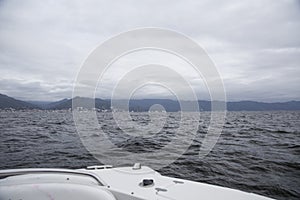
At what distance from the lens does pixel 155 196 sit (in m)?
2.40

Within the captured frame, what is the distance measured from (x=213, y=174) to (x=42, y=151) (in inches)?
260

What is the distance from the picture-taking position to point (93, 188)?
232 cm

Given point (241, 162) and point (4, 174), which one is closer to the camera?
point (4, 174)

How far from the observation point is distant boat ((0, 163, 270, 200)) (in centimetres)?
222

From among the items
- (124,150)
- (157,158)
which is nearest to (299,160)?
(157,158)

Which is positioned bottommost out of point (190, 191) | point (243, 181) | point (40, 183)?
point (243, 181)

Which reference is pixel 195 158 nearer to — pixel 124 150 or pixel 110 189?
pixel 124 150

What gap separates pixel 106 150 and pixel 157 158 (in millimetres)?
2434

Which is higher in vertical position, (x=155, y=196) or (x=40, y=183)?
(x=40, y=183)

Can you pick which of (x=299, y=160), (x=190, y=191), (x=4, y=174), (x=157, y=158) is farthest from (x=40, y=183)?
(x=299, y=160)

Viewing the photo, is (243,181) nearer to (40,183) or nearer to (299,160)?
(299,160)

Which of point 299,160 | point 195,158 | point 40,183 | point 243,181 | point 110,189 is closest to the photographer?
point 40,183

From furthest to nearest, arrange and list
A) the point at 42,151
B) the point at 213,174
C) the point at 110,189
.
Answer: the point at 42,151, the point at 213,174, the point at 110,189

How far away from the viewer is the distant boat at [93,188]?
222cm
